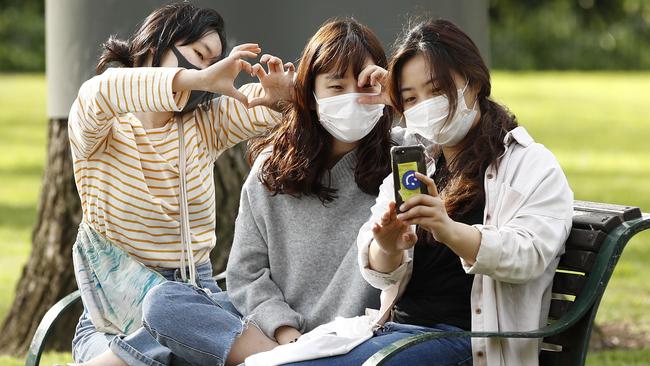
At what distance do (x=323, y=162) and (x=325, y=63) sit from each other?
1.10ft

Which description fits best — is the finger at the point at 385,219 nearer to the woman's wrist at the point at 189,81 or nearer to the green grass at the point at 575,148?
the woman's wrist at the point at 189,81

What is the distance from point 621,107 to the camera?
19.7 m

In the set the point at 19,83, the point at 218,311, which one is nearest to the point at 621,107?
the point at 19,83

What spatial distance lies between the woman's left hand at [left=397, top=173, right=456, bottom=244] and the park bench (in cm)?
29

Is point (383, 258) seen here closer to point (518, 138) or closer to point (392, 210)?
point (392, 210)

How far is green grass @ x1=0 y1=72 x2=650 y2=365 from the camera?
321 inches

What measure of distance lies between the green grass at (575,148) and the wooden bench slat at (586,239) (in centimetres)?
255

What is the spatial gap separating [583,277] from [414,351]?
0.52 metres

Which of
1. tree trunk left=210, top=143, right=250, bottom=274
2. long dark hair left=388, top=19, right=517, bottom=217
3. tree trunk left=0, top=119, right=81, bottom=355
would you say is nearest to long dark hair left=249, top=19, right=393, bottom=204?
long dark hair left=388, top=19, right=517, bottom=217

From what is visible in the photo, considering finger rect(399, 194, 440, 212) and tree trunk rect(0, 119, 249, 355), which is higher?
finger rect(399, 194, 440, 212)

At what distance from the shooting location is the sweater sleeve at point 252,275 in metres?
3.88

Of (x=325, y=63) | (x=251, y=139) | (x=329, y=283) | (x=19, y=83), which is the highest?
→ (x=325, y=63)

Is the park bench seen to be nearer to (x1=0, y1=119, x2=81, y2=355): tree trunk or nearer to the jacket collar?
the jacket collar

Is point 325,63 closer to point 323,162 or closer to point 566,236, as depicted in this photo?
point 323,162
